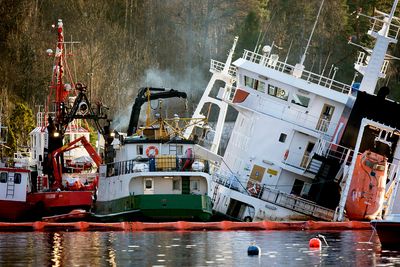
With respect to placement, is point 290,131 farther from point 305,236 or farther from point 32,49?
point 32,49

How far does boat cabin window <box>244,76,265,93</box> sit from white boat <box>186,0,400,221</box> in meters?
0.04


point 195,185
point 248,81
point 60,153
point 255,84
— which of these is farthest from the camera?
point 60,153

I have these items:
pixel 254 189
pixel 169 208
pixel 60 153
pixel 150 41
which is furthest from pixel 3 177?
pixel 150 41

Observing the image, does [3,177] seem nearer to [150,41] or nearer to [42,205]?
[42,205]

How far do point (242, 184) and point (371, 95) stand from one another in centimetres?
697

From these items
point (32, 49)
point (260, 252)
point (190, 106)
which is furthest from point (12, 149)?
A: point (260, 252)

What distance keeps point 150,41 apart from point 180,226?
5094 cm

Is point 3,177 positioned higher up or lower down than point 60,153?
lower down

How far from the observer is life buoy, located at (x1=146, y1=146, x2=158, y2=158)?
84625mm

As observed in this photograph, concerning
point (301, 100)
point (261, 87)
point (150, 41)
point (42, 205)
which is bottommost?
point (42, 205)

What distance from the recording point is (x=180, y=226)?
263 ft

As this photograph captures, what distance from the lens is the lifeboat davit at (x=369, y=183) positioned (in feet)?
274

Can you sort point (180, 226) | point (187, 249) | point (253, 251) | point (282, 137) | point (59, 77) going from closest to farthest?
point (253, 251), point (187, 249), point (180, 226), point (282, 137), point (59, 77)

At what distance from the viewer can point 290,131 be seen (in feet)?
289
